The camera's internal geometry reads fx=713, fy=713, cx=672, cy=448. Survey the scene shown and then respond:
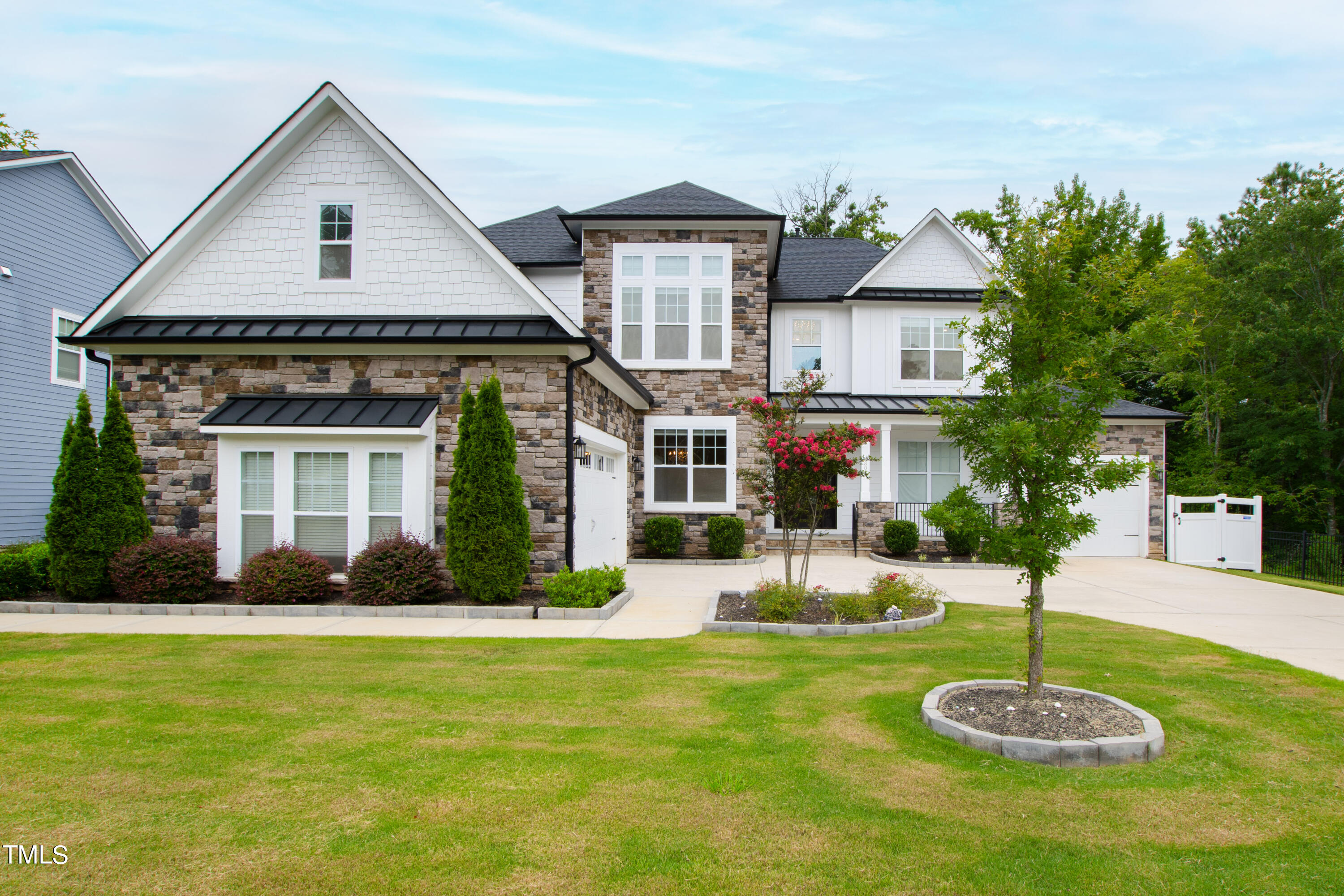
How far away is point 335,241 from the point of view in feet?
35.5

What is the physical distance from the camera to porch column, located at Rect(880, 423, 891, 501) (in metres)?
17.3

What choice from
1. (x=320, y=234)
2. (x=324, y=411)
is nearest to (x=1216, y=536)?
(x=324, y=411)

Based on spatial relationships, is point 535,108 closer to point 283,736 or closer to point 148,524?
point 148,524

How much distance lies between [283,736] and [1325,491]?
95.3 ft

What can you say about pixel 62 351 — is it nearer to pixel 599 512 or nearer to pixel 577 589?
pixel 599 512

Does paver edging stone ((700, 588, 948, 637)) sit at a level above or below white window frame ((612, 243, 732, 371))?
below

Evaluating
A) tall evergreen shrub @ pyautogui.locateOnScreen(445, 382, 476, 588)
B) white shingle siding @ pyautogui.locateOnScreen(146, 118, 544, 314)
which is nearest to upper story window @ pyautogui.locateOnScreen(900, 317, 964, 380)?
white shingle siding @ pyautogui.locateOnScreen(146, 118, 544, 314)

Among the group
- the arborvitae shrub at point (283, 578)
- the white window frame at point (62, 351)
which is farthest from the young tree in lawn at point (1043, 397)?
the white window frame at point (62, 351)

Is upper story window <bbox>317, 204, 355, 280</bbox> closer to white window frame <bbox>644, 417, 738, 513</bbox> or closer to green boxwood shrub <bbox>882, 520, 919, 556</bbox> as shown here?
white window frame <bbox>644, 417, 738, 513</bbox>

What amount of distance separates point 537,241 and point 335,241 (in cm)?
715

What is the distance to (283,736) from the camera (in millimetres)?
4695

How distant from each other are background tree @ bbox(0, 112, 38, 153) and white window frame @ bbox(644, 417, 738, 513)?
20.6 m

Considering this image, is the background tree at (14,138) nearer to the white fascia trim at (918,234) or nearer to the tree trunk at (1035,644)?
the white fascia trim at (918,234)

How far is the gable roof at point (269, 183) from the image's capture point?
10.4 metres
